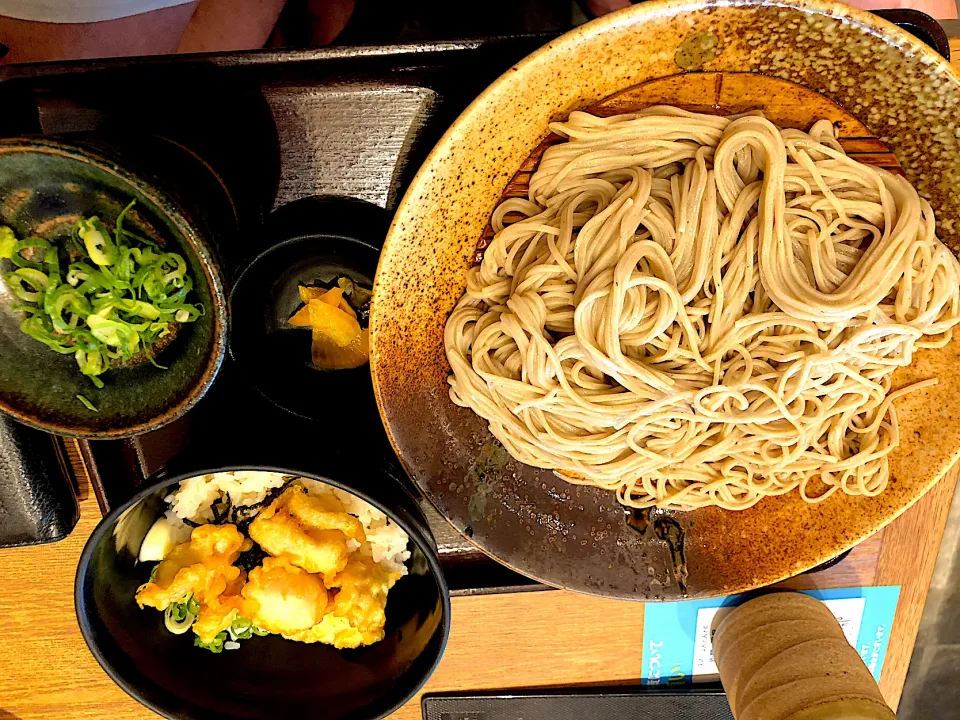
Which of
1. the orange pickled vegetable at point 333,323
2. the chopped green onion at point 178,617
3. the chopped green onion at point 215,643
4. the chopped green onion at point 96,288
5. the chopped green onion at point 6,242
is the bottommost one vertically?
the chopped green onion at point 215,643

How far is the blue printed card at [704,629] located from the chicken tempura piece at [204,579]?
1187mm

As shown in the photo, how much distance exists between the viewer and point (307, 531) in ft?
5.13

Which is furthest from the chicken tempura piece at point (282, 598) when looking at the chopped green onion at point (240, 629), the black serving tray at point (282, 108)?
the black serving tray at point (282, 108)

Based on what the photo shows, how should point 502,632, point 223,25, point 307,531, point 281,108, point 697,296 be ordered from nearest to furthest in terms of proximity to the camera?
point 697,296 < point 281,108 < point 307,531 < point 223,25 < point 502,632

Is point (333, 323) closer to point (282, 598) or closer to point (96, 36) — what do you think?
point (282, 598)

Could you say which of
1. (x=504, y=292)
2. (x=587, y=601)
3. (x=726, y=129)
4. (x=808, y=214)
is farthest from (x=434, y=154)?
(x=587, y=601)

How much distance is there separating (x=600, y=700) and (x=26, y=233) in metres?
2.01

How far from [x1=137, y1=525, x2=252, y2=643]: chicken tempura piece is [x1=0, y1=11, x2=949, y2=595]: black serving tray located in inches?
9.9

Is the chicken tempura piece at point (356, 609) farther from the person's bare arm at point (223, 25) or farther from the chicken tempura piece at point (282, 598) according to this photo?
the person's bare arm at point (223, 25)

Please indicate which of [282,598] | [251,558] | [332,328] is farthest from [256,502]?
[332,328]

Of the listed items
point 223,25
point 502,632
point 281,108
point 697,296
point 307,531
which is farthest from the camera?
point 502,632

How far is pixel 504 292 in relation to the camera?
4.52 ft

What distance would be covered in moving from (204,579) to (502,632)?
2.94ft

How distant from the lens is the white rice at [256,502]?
1.62 metres
